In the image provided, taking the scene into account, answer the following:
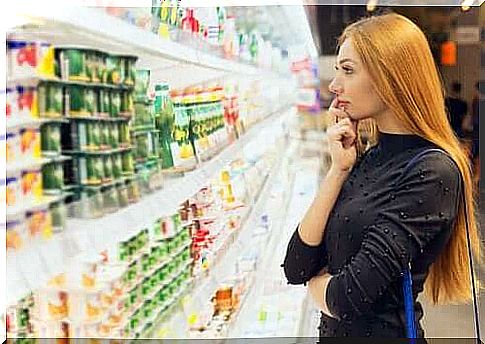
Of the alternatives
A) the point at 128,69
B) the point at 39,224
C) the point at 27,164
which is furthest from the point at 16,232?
the point at 128,69

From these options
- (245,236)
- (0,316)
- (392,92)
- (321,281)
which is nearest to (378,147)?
(392,92)

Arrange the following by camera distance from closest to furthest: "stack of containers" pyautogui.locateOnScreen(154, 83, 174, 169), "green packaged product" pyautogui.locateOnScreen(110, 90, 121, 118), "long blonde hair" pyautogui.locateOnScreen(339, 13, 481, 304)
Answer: "long blonde hair" pyautogui.locateOnScreen(339, 13, 481, 304)
"green packaged product" pyautogui.locateOnScreen(110, 90, 121, 118)
"stack of containers" pyautogui.locateOnScreen(154, 83, 174, 169)

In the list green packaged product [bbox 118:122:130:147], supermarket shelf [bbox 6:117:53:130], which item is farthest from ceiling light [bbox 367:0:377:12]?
→ supermarket shelf [bbox 6:117:53:130]

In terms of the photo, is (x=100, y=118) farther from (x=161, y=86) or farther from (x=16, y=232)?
(x=16, y=232)

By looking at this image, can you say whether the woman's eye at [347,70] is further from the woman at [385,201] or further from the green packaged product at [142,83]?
the green packaged product at [142,83]

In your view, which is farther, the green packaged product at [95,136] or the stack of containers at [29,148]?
the green packaged product at [95,136]

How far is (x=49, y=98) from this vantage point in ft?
Result: 6.57

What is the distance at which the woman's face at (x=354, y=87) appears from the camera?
83.2 inches

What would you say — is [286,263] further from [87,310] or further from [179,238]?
[87,310]

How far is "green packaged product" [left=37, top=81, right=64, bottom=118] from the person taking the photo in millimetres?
1996

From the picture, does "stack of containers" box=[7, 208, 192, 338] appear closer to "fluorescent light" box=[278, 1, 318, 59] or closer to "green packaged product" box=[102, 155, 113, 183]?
"green packaged product" box=[102, 155, 113, 183]

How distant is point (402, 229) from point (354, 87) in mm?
406

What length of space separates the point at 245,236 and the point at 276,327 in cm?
32

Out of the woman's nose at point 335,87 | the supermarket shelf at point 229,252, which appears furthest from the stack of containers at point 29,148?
the woman's nose at point 335,87
